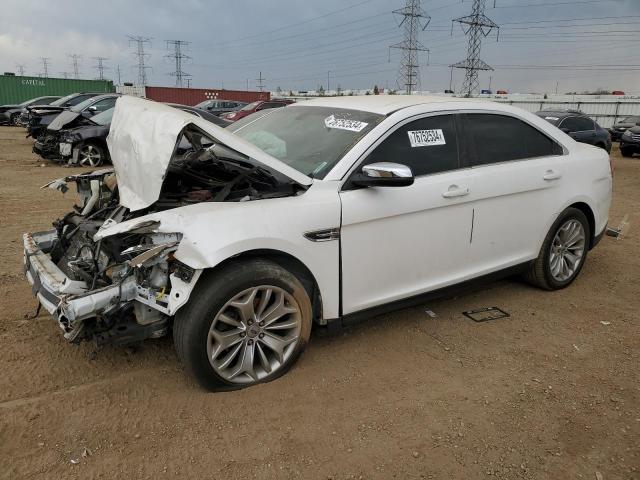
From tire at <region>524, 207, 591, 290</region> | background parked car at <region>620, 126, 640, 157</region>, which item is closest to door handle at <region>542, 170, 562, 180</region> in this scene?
tire at <region>524, 207, 591, 290</region>

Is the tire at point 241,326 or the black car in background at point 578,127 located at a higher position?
the black car in background at point 578,127

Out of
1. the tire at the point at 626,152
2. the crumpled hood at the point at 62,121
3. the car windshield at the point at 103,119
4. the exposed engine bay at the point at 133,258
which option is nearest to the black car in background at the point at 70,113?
the crumpled hood at the point at 62,121

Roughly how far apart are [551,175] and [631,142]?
16895 mm

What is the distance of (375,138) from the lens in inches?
132

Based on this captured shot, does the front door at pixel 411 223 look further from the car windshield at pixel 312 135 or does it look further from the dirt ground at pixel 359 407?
the dirt ground at pixel 359 407

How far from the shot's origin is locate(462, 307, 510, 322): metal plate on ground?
13.7ft

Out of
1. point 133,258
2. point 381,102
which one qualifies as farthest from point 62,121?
point 133,258

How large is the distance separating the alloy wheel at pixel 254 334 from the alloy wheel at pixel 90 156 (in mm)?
9998

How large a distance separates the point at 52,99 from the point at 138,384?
26609mm

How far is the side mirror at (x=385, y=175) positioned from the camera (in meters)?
2.99

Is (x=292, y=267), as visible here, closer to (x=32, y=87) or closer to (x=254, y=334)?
(x=254, y=334)

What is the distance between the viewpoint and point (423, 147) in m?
3.59

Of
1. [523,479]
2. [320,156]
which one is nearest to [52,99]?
[320,156]

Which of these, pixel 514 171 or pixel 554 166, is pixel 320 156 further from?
pixel 554 166
